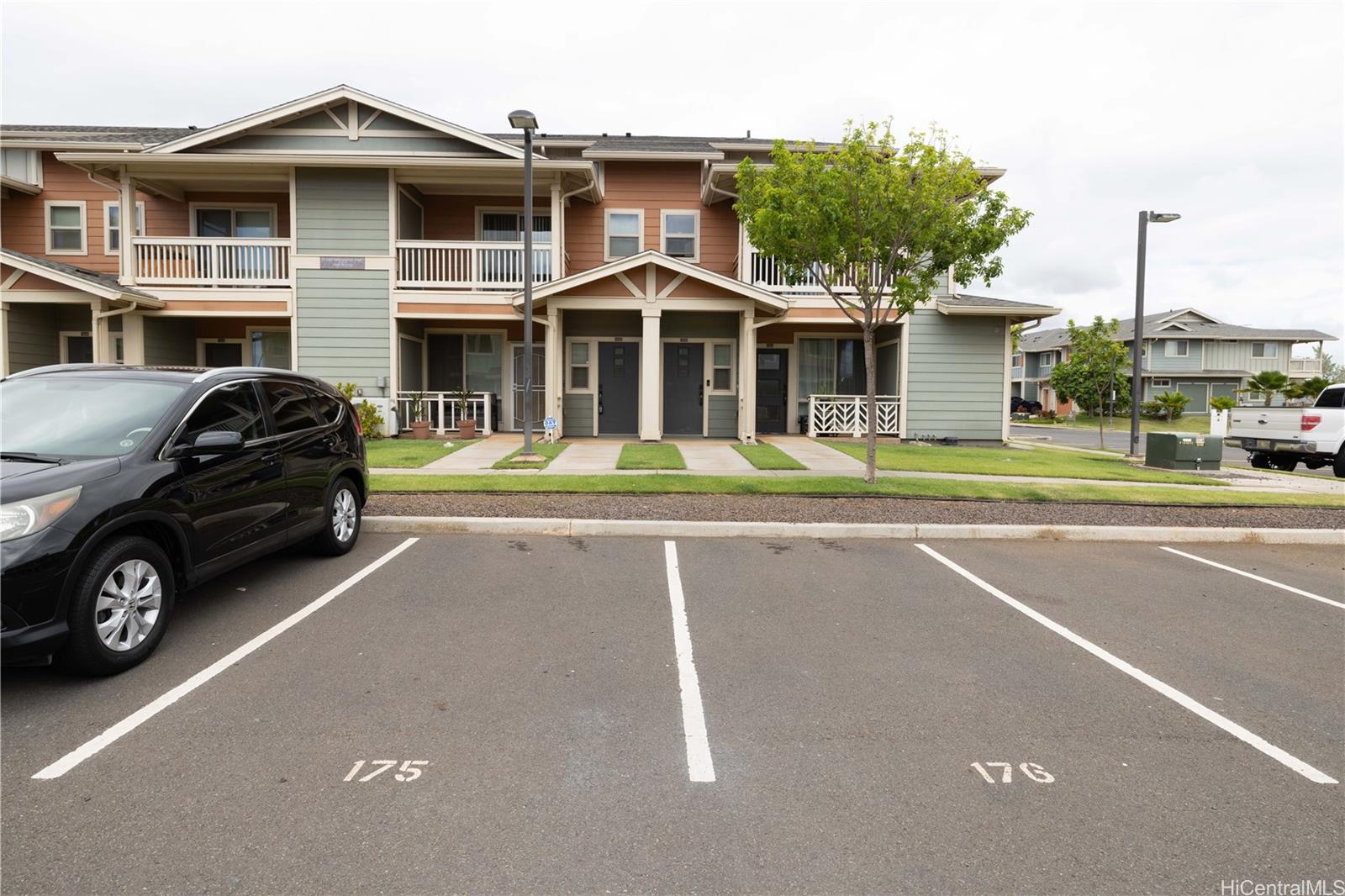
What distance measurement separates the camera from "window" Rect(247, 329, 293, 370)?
727 inches

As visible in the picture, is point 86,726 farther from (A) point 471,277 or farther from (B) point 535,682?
(A) point 471,277

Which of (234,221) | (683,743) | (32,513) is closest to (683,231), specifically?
(234,221)

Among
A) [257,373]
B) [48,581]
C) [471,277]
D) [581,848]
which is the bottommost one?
[581,848]

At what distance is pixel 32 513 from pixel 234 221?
682 inches

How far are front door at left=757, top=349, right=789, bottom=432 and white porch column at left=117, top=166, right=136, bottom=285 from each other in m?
14.2

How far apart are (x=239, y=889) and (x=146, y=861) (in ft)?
1.40

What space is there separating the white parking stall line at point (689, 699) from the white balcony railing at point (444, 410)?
1175cm

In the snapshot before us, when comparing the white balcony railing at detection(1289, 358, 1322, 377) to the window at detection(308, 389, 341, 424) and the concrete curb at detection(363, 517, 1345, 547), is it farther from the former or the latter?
the window at detection(308, 389, 341, 424)

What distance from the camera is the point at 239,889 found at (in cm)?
249

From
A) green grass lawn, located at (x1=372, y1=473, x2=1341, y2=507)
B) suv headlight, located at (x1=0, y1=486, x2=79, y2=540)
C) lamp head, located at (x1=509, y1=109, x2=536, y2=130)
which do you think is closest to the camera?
suv headlight, located at (x1=0, y1=486, x2=79, y2=540)

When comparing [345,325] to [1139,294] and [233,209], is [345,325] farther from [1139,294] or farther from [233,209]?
[1139,294]

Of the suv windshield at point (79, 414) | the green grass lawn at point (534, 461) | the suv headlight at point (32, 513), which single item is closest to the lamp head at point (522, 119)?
the green grass lawn at point (534, 461)

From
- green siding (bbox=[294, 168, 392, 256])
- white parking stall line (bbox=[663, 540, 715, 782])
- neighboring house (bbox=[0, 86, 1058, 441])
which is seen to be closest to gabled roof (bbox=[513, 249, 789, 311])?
neighboring house (bbox=[0, 86, 1058, 441])

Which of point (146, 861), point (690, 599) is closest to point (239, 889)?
point (146, 861)
